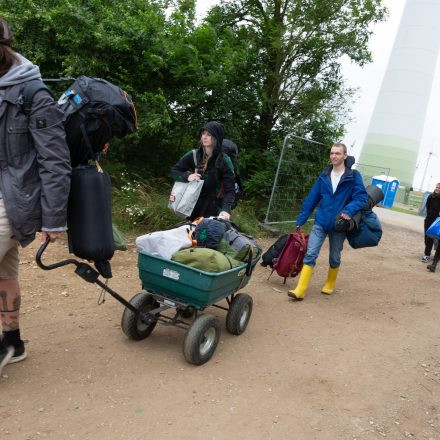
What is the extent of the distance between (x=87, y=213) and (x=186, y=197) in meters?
1.81

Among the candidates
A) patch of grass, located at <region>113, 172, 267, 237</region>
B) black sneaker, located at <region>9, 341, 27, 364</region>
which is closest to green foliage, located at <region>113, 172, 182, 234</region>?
patch of grass, located at <region>113, 172, 267, 237</region>

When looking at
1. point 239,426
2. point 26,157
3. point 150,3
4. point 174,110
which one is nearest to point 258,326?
point 239,426

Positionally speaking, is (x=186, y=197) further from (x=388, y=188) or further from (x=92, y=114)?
(x=388, y=188)

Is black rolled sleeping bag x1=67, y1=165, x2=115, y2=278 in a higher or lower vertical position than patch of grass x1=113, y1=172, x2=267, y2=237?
higher

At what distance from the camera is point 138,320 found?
3666mm

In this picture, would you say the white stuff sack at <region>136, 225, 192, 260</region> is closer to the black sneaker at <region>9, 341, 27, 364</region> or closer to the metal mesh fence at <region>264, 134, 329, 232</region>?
the black sneaker at <region>9, 341, 27, 364</region>

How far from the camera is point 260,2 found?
962 centimetres

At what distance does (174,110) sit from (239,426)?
6.21 meters

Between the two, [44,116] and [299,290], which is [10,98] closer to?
[44,116]

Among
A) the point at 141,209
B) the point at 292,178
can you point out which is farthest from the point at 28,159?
the point at 292,178

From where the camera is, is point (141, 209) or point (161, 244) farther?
point (141, 209)

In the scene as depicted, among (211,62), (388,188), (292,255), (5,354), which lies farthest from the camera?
(388,188)

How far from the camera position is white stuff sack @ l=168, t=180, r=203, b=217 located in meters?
4.43

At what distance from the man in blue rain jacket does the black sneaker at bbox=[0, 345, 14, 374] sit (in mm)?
3221
